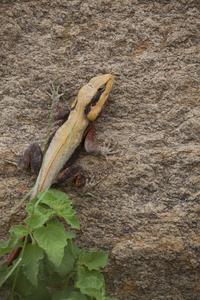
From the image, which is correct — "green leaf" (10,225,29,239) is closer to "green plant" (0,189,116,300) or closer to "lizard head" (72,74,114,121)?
"green plant" (0,189,116,300)

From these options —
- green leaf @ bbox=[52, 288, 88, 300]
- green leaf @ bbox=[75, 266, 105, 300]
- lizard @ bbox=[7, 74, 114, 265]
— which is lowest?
green leaf @ bbox=[52, 288, 88, 300]

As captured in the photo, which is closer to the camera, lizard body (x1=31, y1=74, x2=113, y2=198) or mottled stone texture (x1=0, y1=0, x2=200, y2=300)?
mottled stone texture (x1=0, y1=0, x2=200, y2=300)

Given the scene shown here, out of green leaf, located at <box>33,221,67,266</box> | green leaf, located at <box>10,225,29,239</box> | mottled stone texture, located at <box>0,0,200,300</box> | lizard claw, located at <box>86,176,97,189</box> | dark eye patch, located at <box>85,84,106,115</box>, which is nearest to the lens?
green leaf, located at <box>33,221,67,266</box>

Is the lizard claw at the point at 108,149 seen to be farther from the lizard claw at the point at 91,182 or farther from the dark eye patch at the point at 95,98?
the dark eye patch at the point at 95,98

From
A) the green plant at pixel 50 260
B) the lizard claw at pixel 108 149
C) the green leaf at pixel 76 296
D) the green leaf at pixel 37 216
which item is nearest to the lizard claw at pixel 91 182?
the lizard claw at pixel 108 149

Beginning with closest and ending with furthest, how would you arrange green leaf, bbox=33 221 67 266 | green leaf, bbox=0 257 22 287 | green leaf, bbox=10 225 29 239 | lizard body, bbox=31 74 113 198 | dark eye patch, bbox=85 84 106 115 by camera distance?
green leaf, bbox=33 221 67 266 → green leaf, bbox=10 225 29 239 → green leaf, bbox=0 257 22 287 → lizard body, bbox=31 74 113 198 → dark eye patch, bbox=85 84 106 115

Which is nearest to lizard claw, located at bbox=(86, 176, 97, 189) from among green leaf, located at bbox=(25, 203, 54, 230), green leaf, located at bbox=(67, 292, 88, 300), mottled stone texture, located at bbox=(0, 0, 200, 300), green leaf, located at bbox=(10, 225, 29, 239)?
mottled stone texture, located at bbox=(0, 0, 200, 300)

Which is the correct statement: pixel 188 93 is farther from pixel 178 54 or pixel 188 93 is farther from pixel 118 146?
pixel 118 146

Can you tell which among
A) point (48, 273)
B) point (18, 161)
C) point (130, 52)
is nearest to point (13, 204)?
point (18, 161)
